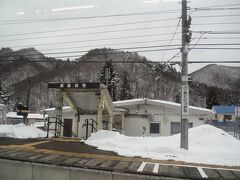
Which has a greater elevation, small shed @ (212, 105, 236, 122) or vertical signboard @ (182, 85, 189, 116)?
vertical signboard @ (182, 85, 189, 116)

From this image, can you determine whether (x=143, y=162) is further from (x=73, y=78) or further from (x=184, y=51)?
(x=73, y=78)

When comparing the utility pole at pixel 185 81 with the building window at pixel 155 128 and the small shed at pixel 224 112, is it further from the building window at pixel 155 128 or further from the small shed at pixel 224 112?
the small shed at pixel 224 112

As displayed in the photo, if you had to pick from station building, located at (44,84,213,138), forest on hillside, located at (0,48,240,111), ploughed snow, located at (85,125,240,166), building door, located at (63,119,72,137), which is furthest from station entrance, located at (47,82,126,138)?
forest on hillside, located at (0,48,240,111)

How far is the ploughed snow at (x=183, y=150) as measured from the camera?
10.7m

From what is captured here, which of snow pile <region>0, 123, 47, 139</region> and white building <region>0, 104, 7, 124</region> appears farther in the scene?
white building <region>0, 104, 7, 124</region>

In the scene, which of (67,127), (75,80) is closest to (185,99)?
(67,127)

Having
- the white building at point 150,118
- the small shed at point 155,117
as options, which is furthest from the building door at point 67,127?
the small shed at point 155,117

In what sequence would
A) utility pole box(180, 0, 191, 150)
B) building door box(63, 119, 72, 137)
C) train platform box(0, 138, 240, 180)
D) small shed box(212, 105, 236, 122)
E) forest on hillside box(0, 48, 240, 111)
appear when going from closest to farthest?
train platform box(0, 138, 240, 180)
utility pole box(180, 0, 191, 150)
building door box(63, 119, 72, 137)
small shed box(212, 105, 236, 122)
forest on hillside box(0, 48, 240, 111)

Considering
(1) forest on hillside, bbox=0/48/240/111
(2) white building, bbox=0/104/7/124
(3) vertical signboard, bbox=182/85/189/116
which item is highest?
(1) forest on hillside, bbox=0/48/240/111

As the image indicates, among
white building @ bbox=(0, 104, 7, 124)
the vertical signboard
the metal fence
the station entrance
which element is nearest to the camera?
the vertical signboard

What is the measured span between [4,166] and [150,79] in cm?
15209

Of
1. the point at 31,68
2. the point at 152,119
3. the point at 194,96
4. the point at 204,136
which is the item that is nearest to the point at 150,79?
the point at 194,96

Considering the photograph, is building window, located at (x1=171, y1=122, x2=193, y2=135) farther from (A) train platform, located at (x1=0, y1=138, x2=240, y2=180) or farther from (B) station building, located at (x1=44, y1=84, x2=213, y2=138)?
(A) train platform, located at (x1=0, y1=138, x2=240, y2=180)

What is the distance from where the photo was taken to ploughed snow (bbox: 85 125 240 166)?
35.0 feet
